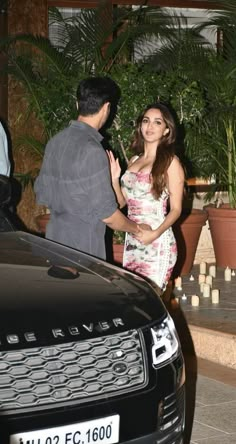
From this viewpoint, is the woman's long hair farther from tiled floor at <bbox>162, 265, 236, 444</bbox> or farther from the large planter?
the large planter

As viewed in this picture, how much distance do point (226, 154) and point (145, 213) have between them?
13.2ft

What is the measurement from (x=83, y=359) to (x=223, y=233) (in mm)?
6704

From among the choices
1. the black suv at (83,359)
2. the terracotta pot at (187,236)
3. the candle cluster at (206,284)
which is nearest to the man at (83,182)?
the black suv at (83,359)

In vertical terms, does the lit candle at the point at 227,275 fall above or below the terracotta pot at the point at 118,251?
below

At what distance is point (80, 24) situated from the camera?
1005 centimetres

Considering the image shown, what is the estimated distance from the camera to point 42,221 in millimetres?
10180

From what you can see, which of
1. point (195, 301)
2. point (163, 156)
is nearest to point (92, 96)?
point (163, 156)

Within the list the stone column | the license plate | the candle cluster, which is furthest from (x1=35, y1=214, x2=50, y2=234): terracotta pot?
the license plate

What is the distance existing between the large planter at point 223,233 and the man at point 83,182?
4398 millimetres

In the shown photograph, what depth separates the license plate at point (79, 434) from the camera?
394cm

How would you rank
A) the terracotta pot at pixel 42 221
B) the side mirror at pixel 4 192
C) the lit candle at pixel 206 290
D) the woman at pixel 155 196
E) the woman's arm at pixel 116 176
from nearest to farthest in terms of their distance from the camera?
the side mirror at pixel 4 192 < the woman's arm at pixel 116 176 < the woman at pixel 155 196 < the lit candle at pixel 206 290 < the terracotta pot at pixel 42 221

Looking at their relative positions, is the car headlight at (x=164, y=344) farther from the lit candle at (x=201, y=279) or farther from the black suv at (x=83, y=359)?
the lit candle at (x=201, y=279)

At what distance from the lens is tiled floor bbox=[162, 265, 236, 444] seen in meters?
6.14

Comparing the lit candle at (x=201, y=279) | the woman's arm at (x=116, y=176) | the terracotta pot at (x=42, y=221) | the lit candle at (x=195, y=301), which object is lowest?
the lit candle at (x=201, y=279)
